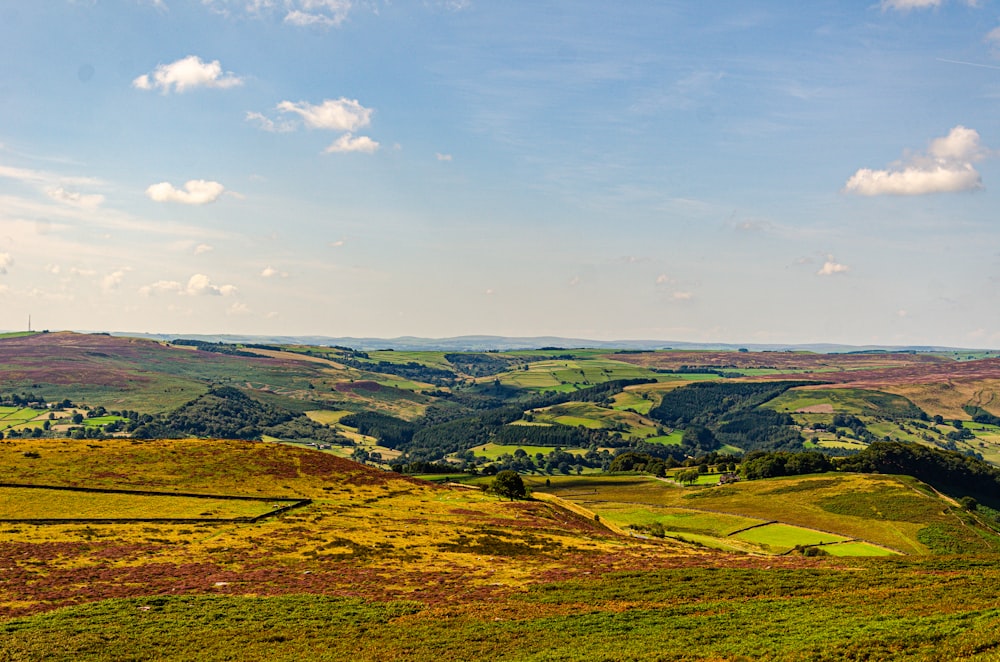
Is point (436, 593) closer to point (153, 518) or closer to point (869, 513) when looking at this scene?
point (153, 518)

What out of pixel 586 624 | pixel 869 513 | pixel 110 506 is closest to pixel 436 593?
pixel 586 624

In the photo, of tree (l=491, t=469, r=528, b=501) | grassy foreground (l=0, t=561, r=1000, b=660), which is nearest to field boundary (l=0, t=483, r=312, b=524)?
grassy foreground (l=0, t=561, r=1000, b=660)

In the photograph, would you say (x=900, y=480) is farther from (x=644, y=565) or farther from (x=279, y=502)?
(x=279, y=502)

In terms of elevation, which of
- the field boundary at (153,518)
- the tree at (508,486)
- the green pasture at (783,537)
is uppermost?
the field boundary at (153,518)

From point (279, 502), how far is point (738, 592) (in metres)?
79.3

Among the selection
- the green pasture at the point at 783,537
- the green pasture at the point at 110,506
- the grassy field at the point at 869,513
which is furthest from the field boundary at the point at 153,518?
the green pasture at the point at 783,537

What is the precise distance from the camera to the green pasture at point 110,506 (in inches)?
3514

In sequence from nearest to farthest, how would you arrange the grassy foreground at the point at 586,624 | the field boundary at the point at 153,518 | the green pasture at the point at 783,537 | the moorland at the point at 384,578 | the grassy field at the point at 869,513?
the grassy foreground at the point at 586,624 < the moorland at the point at 384,578 < the field boundary at the point at 153,518 < the green pasture at the point at 783,537 < the grassy field at the point at 869,513

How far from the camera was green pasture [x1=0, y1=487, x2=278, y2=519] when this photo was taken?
8925 centimetres

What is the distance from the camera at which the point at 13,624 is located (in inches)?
1884

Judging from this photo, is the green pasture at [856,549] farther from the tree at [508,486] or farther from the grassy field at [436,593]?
the tree at [508,486]

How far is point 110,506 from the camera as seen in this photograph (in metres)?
95.2

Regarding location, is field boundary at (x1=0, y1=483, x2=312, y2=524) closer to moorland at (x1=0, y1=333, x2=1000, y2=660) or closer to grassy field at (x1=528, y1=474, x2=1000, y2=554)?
moorland at (x1=0, y1=333, x2=1000, y2=660)

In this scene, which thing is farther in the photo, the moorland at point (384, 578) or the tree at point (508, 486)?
the tree at point (508, 486)
